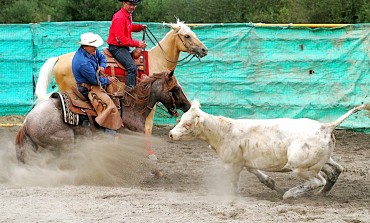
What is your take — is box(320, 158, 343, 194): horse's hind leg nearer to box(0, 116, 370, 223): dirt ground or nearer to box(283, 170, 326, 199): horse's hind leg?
box(0, 116, 370, 223): dirt ground

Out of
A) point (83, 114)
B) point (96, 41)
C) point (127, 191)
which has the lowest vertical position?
point (127, 191)

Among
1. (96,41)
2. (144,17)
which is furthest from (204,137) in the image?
(144,17)

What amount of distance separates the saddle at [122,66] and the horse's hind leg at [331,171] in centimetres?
296

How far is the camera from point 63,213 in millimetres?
6633

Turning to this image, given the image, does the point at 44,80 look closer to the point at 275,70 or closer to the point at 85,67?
the point at 85,67

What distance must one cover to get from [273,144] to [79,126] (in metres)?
2.32

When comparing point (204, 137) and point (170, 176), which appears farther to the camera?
point (170, 176)

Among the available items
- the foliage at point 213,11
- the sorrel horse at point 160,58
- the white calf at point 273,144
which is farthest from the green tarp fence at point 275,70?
the foliage at point 213,11

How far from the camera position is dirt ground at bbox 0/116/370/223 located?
21.7 ft

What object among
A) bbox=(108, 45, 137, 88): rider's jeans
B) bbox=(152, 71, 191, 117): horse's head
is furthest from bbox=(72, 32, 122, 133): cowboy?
bbox=(108, 45, 137, 88): rider's jeans

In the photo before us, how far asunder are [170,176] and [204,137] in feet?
4.74

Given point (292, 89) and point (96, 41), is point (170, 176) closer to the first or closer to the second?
point (96, 41)

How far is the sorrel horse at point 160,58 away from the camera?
35.0ft

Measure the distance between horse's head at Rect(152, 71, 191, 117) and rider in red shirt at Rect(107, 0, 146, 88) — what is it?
879mm
